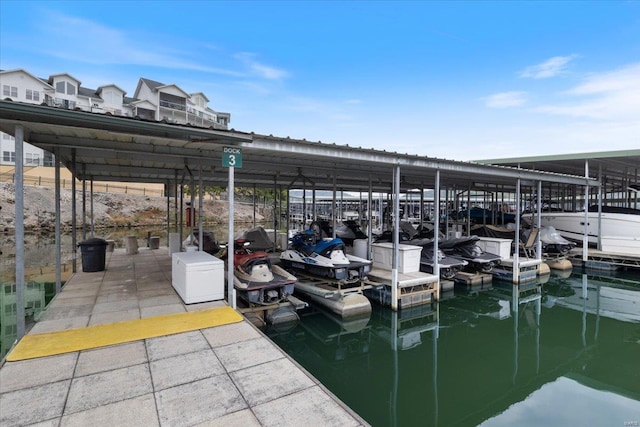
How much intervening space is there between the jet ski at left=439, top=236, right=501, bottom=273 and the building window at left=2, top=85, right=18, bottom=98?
33.7 meters

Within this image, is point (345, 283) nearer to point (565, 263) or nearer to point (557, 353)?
point (557, 353)

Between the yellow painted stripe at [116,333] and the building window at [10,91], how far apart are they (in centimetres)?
3240

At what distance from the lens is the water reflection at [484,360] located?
4.02 m

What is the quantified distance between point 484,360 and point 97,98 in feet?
117

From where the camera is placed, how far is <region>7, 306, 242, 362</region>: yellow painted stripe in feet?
10.9

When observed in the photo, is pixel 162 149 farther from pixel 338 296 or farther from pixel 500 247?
pixel 500 247

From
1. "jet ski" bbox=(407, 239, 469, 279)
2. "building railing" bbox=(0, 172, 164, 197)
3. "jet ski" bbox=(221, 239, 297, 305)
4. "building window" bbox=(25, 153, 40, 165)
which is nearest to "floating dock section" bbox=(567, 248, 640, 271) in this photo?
"jet ski" bbox=(407, 239, 469, 279)

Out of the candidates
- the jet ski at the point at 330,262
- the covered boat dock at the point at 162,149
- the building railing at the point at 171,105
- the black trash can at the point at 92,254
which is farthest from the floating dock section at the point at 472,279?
the building railing at the point at 171,105

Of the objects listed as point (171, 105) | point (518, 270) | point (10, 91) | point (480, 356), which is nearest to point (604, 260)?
point (518, 270)

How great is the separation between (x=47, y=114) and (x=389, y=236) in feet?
32.6

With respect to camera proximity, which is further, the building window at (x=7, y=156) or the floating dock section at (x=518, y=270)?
the building window at (x=7, y=156)

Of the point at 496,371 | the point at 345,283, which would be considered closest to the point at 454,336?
the point at 496,371

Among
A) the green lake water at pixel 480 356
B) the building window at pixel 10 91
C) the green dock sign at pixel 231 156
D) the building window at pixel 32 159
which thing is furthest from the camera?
the building window at pixel 32 159

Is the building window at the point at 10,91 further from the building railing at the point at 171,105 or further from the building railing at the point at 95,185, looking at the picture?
the building railing at the point at 171,105
